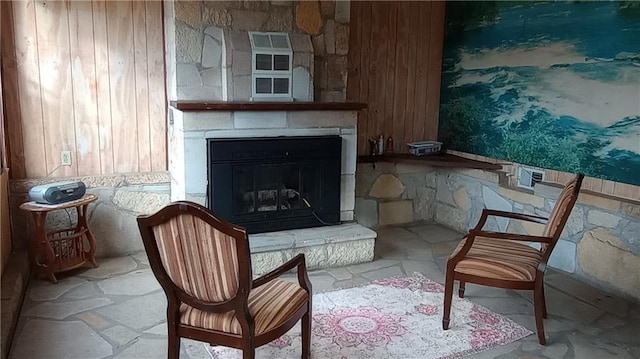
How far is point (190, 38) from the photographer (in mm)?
3744

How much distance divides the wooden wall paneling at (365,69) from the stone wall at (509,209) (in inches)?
13.4

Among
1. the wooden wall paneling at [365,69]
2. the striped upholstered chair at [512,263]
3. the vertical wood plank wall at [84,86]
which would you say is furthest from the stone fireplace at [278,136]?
the striped upholstered chair at [512,263]

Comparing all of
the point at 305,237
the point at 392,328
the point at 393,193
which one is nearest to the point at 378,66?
the point at 393,193

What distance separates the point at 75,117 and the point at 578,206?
12.3ft

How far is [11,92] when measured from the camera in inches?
145

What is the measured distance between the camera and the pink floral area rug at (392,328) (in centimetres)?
272

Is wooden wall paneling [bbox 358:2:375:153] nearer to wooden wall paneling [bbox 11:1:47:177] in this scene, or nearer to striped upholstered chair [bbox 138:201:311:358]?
wooden wall paneling [bbox 11:1:47:177]

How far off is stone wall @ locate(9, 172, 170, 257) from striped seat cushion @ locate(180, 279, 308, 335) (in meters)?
2.04

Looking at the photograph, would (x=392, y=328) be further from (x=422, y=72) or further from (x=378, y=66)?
(x=422, y=72)

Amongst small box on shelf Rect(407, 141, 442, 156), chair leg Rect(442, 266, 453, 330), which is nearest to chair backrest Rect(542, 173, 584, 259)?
chair leg Rect(442, 266, 453, 330)

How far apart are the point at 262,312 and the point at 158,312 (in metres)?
1.18

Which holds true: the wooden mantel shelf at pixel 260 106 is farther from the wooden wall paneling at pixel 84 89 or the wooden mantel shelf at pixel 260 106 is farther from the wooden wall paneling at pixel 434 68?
the wooden wall paneling at pixel 434 68

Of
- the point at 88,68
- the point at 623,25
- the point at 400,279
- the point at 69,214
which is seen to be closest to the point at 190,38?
the point at 88,68

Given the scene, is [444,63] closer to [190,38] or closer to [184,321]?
[190,38]
